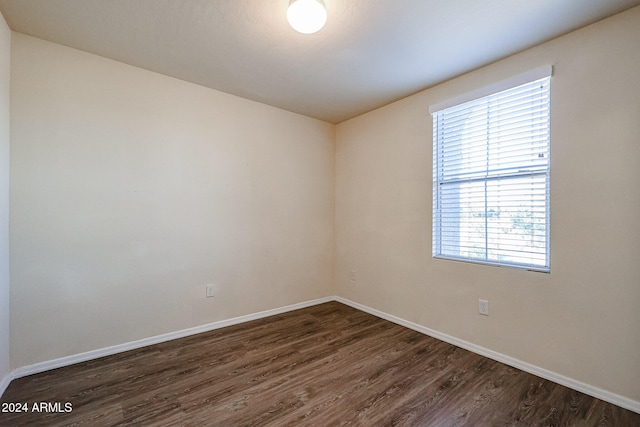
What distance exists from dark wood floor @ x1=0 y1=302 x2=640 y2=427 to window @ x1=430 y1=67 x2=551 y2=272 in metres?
0.91

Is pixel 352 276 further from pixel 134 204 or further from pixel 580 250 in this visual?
pixel 134 204

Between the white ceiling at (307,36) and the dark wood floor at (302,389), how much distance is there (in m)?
2.49

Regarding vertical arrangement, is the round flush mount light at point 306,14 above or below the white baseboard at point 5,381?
above

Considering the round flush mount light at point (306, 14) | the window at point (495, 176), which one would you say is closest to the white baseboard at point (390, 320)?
the window at point (495, 176)

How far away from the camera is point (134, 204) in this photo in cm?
250

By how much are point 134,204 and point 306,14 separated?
2092mm

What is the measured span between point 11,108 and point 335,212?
3235 millimetres

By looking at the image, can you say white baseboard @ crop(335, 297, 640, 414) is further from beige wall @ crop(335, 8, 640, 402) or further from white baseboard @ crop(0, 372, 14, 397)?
white baseboard @ crop(0, 372, 14, 397)

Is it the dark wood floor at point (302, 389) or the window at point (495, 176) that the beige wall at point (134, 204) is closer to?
the dark wood floor at point (302, 389)

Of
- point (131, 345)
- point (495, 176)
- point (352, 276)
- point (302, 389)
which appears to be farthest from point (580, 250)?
point (131, 345)

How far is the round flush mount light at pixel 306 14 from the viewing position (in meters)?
1.62

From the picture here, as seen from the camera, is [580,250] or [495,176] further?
[495,176]

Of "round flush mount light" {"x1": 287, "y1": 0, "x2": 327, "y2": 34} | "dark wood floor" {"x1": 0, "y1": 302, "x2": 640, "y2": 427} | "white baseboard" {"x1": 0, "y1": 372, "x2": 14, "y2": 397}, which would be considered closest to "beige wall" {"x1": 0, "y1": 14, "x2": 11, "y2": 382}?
"white baseboard" {"x1": 0, "y1": 372, "x2": 14, "y2": 397}

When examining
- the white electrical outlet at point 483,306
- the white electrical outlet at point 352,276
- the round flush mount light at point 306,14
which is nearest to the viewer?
the round flush mount light at point 306,14
